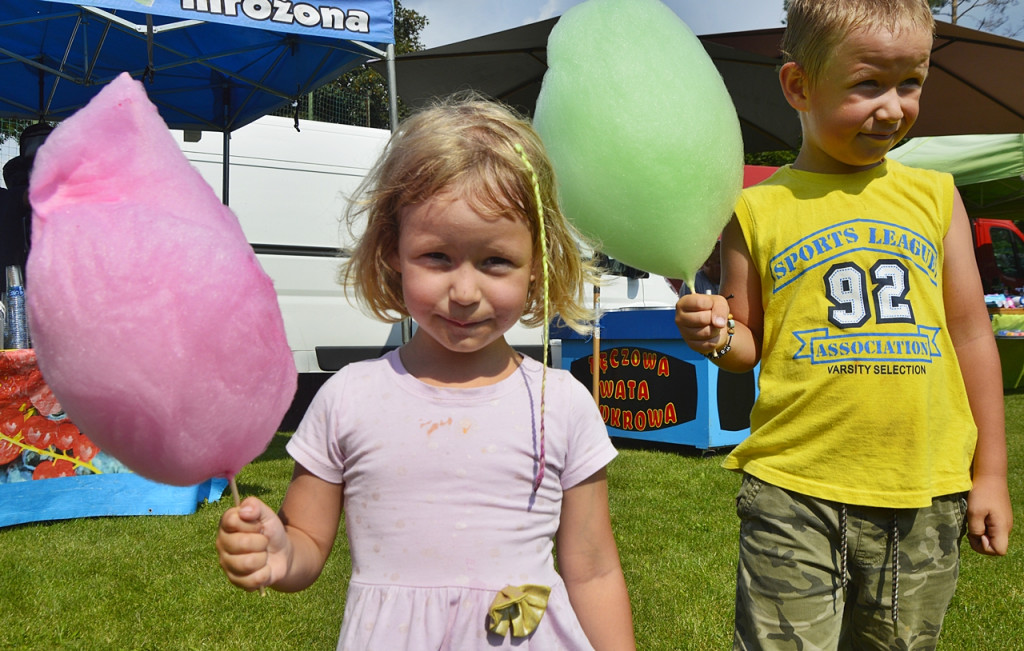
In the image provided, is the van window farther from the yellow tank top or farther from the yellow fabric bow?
the yellow fabric bow

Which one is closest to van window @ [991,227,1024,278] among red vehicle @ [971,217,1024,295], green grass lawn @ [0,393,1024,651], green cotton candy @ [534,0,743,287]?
red vehicle @ [971,217,1024,295]

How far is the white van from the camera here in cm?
634

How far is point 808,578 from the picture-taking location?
1449mm

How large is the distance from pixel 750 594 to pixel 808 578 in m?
0.11

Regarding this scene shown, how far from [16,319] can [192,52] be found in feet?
8.04

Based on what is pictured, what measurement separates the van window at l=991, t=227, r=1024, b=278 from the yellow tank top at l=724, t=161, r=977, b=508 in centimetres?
1030

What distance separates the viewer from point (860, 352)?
1497mm

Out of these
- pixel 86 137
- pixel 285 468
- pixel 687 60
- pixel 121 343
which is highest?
pixel 687 60

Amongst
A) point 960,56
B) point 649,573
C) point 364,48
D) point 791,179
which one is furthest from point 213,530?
point 960,56

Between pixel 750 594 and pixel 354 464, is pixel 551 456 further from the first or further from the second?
pixel 750 594

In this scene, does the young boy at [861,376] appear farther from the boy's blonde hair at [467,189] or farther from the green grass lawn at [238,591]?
the green grass lawn at [238,591]

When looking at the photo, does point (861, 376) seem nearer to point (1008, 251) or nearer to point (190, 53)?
point (190, 53)

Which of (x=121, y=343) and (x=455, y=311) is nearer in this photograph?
(x=121, y=343)

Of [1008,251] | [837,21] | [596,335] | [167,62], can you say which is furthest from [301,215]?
[1008,251]
